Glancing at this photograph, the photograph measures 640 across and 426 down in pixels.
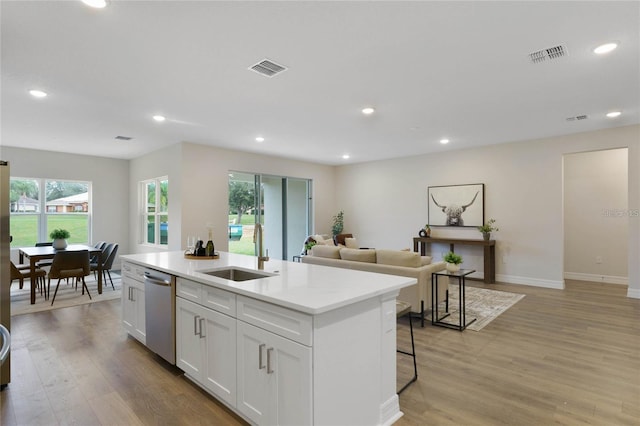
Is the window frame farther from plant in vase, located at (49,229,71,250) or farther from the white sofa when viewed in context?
the white sofa

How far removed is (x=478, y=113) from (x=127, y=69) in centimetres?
424

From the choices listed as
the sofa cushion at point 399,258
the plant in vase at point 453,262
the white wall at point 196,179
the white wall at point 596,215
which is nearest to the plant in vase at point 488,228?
the white wall at point 596,215

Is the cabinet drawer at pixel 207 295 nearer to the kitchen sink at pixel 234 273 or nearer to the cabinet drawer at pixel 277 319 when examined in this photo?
the cabinet drawer at pixel 277 319

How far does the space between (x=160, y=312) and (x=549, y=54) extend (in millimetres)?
4059

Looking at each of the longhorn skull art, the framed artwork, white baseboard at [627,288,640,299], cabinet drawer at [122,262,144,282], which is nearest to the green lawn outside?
cabinet drawer at [122,262,144,282]

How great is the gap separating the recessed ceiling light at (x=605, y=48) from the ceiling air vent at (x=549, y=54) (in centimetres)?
24

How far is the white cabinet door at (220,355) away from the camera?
222 centimetres

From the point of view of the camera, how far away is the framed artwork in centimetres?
696

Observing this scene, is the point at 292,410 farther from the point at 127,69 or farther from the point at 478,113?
the point at 478,113

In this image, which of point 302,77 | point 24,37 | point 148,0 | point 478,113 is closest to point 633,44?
point 478,113

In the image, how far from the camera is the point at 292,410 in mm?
1813

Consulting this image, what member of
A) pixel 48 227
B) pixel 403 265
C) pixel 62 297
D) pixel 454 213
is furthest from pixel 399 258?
pixel 48 227

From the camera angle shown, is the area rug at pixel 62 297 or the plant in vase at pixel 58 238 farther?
the plant in vase at pixel 58 238

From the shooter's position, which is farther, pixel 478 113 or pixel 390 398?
pixel 478 113
